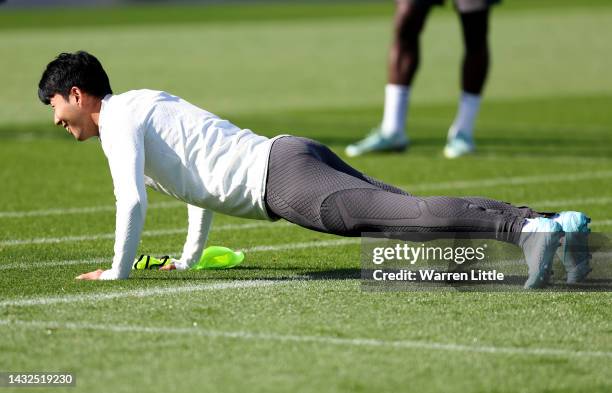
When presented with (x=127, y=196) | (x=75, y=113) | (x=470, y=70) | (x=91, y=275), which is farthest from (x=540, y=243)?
(x=470, y=70)

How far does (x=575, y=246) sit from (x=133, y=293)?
2.11 metres

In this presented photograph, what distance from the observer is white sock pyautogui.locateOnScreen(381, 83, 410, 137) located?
1352 cm

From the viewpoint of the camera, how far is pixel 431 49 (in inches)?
1062

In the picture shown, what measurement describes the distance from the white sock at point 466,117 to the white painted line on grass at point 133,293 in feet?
23.1

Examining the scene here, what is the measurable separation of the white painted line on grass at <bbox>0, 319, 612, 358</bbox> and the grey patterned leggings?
1141mm

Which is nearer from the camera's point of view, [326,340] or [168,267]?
[326,340]

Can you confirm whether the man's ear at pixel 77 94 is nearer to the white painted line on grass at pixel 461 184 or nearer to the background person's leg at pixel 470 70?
the white painted line on grass at pixel 461 184

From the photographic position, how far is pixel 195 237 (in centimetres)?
710

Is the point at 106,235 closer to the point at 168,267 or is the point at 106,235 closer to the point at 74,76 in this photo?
the point at 168,267

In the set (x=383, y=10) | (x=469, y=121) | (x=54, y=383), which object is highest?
(x=54, y=383)

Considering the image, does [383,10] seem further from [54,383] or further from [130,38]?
[54,383]

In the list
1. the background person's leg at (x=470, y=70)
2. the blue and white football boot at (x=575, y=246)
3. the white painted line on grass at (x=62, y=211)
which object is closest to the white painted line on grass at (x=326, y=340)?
the blue and white football boot at (x=575, y=246)

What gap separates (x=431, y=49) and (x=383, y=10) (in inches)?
635

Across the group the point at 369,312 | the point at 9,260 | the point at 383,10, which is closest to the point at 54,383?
the point at 369,312
